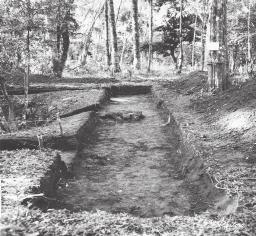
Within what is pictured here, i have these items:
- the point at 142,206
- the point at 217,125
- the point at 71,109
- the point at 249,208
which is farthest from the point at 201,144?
the point at 71,109

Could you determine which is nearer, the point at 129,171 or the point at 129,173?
the point at 129,173

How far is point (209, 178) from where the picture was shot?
5.32m

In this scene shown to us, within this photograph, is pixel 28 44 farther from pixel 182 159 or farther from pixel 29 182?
pixel 29 182

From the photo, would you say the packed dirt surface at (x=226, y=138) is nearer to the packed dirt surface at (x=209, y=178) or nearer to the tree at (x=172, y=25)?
the packed dirt surface at (x=209, y=178)

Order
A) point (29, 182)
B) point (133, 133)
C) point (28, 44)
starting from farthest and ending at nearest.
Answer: point (28, 44) < point (133, 133) < point (29, 182)

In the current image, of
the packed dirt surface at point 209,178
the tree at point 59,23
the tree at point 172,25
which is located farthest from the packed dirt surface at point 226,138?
the tree at point 172,25

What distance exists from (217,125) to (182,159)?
145 cm

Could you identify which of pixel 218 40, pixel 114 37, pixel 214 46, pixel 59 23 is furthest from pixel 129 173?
pixel 114 37

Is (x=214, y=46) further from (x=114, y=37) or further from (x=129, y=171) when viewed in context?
(x=114, y=37)

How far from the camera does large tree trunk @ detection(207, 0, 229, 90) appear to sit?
10008 mm

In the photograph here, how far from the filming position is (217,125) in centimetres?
801

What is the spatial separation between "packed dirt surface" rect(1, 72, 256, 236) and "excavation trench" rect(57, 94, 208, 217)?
0.39 m

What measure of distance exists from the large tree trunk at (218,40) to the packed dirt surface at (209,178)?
1.95 ft

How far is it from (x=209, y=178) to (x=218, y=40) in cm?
564
